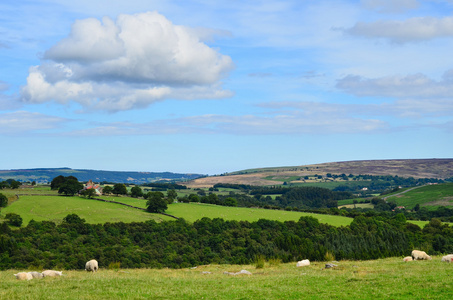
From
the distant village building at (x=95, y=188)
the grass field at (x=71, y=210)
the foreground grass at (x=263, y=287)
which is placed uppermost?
the foreground grass at (x=263, y=287)

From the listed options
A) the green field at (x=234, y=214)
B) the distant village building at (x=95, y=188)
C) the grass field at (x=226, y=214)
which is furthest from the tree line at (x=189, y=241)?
the distant village building at (x=95, y=188)

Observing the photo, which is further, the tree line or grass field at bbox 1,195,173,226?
grass field at bbox 1,195,173,226

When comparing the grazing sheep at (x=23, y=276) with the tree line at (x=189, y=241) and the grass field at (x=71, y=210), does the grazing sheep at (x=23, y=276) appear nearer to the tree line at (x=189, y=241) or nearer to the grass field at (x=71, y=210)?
the tree line at (x=189, y=241)

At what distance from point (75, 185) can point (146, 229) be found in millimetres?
47912

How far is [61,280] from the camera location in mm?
26188

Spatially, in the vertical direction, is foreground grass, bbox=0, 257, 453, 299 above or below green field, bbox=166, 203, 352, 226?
above

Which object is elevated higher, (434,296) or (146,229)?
(434,296)

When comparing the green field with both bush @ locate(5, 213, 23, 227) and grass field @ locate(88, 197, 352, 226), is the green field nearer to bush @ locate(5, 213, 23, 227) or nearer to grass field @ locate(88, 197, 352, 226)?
grass field @ locate(88, 197, 352, 226)

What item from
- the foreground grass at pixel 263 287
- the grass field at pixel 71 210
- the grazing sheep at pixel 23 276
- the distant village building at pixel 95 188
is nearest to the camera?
the foreground grass at pixel 263 287

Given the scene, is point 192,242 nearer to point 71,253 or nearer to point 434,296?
point 71,253

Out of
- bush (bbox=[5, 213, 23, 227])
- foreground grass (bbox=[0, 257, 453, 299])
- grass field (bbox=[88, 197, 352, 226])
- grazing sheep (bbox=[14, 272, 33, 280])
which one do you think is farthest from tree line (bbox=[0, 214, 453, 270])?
grazing sheep (bbox=[14, 272, 33, 280])

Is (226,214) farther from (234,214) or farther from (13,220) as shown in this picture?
(13,220)

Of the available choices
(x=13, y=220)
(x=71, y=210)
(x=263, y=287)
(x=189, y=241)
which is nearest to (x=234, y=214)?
(x=189, y=241)

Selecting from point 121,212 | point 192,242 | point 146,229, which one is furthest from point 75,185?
point 192,242
